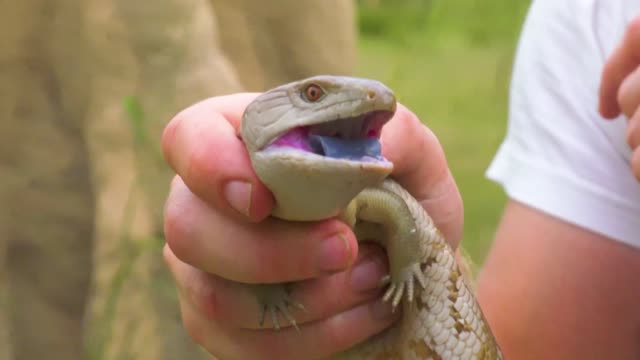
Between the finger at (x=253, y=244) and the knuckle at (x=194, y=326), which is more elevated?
the finger at (x=253, y=244)

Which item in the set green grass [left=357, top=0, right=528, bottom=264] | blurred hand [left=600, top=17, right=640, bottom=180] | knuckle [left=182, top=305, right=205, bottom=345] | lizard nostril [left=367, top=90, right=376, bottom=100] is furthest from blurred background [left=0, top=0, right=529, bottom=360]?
green grass [left=357, top=0, right=528, bottom=264]

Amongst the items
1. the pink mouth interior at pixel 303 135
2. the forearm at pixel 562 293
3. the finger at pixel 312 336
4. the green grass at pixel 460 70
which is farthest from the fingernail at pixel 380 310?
the green grass at pixel 460 70

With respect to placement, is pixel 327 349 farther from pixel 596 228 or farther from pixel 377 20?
pixel 377 20

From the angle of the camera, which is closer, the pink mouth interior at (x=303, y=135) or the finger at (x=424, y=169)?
the pink mouth interior at (x=303, y=135)

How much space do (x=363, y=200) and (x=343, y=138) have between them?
0.61 feet

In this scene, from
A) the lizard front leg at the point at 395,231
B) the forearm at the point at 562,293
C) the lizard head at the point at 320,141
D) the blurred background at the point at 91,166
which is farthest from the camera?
the blurred background at the point at 91,166

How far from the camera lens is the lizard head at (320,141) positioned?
2.31ft

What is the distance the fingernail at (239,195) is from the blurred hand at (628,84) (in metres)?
0.41

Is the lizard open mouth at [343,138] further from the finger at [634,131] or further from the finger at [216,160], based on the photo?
the finger at [634,131]

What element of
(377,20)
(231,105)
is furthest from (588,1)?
(377,20)

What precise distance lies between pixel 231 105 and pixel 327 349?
22 centimetres

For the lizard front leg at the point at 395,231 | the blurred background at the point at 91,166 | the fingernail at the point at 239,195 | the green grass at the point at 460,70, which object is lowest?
the green grass at the point at 460,70

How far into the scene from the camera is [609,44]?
1.38 m

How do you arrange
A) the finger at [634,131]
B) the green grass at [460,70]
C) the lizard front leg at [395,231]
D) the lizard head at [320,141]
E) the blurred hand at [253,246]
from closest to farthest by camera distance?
the lizard head at [320,141]
the blurred hand at [253,246]
the lizard front leg at [395,231]
the finger at [634,131]
the green grass at [460,70]
